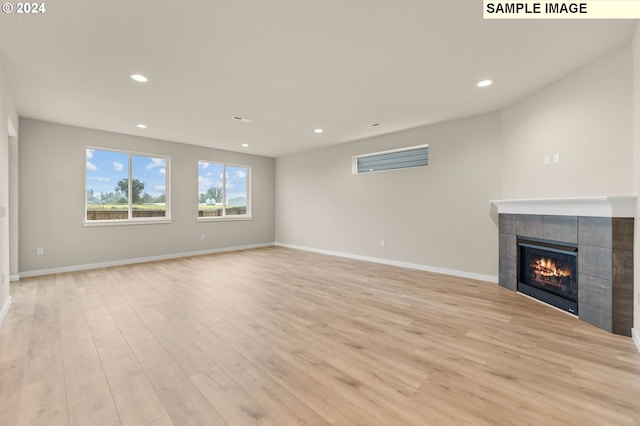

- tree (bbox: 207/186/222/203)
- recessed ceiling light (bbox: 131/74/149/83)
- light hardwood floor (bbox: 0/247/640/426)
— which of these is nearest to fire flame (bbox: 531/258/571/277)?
light hardwood floor (bbox: 0/247/640/426)

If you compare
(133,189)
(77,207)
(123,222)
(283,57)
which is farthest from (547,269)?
(77,207)

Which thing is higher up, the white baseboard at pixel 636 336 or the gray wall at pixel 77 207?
the gray wall at pixel 77 207

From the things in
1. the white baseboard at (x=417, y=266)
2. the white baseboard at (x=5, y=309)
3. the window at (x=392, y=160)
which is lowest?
the white baseboard at (x=5, y=309)

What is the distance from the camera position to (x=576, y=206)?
287 centimetres

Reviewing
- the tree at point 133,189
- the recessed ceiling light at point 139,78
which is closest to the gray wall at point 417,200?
the tree at point 133,189

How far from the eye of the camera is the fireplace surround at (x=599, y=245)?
8.03 feet

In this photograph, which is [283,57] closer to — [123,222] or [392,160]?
[392,160]

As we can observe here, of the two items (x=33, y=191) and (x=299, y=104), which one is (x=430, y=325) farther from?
(x=33, y=191)

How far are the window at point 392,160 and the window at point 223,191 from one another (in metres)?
3.33

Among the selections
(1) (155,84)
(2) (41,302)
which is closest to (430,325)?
(1) (155,84)

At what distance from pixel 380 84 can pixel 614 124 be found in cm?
235

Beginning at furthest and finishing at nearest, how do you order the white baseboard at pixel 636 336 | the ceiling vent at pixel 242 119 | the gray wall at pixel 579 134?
the ceiling vent at pixel 242 119 → the gray wall at pixel 579 134 → the white baseboard at pixel 636 336

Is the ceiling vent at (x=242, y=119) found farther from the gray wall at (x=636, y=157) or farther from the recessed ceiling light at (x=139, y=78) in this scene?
the gray wall at (x=636, y=157)

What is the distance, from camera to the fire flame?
3.12m
